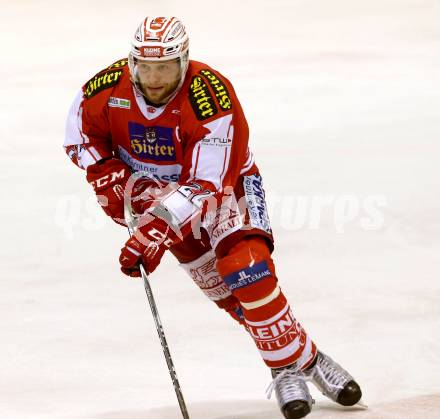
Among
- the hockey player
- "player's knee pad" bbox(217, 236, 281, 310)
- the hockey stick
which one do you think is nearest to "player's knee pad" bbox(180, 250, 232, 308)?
the hockey player

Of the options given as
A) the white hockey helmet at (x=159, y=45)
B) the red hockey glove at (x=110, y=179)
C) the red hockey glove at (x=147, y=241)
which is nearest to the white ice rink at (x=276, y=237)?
the red hockey glove at (x=147, y=241)

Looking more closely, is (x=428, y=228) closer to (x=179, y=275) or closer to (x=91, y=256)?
(x=179, y=275)

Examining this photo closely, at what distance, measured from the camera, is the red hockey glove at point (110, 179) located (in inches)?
173

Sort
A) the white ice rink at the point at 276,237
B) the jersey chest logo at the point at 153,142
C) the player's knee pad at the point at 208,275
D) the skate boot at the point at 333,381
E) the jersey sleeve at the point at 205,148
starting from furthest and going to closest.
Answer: the white ice rink at the point at 276,237, the player's knee pad at the point at 208,275, the skate boot at the point at 333,381, the jersey chest logo at the point at 153,142, the jersey sleeve at the point at 205,148

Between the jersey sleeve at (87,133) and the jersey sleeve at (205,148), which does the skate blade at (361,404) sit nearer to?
the jersey sleeve at (205,148)

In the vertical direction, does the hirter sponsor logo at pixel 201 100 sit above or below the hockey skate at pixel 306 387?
above

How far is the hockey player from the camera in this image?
4.07 metres

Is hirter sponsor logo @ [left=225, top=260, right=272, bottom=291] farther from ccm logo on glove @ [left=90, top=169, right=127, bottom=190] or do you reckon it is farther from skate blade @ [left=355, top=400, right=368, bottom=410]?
skate blade @ [left=355, top=400, right=368, bottom=410]

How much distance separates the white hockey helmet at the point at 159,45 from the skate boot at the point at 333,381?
1.35 m

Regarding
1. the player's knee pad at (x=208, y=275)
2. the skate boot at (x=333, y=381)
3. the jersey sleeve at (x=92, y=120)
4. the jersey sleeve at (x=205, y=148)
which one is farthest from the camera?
the player's knee pad at (x=208, y=275)

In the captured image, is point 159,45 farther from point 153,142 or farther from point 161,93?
point 153,142

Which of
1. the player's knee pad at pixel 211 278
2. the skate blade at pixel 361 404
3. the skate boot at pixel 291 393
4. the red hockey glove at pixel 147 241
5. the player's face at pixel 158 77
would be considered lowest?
the skate blade at pixel 361 404

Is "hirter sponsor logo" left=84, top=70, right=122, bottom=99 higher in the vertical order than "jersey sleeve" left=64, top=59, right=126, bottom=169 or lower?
higher

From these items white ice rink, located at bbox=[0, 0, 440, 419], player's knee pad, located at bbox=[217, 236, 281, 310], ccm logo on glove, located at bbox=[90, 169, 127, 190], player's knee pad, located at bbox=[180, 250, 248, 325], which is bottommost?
white ice rink, located at bbox=[0, 0, 440, 419]
